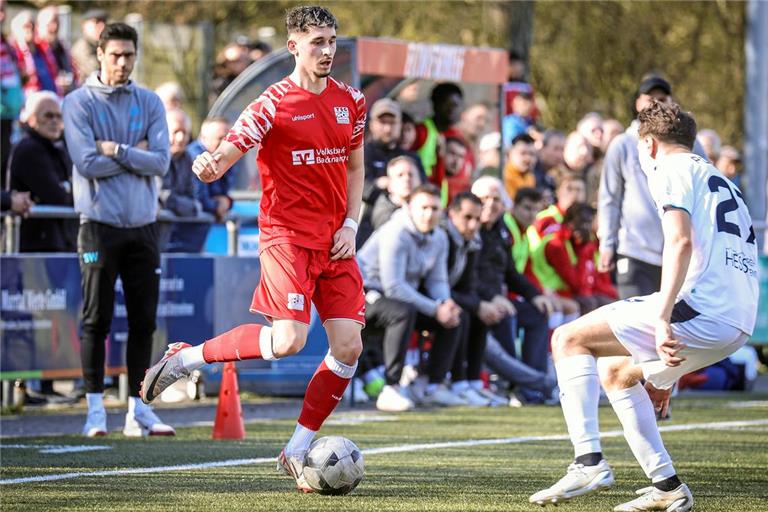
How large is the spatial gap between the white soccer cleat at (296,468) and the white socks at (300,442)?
32mm

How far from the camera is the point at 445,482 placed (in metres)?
7.86

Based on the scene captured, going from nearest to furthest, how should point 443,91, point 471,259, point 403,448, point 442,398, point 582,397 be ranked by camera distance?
point 582,397 → point 403,448 → point 442,398 → point 471,259 → point 443,91

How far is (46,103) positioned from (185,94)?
17.1 meters

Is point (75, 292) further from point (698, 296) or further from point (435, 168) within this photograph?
point (698, 296)

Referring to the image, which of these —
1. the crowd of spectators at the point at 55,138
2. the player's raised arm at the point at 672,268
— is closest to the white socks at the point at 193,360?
the player's raised arm at the point at 672,268

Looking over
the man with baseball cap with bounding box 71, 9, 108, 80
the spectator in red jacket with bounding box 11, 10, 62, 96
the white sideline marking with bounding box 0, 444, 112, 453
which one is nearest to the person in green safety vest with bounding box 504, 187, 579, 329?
the man with baseball cap with bounding box 71, 9, 108, 80

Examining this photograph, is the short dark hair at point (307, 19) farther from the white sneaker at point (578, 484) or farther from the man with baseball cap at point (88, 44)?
the man with baseball cap at point (88, 44)

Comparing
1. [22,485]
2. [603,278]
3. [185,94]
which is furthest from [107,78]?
[185,94]

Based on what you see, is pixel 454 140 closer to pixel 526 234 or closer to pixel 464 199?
pixel 526 234

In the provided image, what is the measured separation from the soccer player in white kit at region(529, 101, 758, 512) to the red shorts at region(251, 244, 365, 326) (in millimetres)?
1194

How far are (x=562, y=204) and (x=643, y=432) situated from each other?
7929mm

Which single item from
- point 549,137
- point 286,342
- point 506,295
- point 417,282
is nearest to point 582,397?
point 286,342

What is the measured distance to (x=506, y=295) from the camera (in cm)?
1430

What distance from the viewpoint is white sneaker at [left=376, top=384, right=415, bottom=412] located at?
40.8 feet
